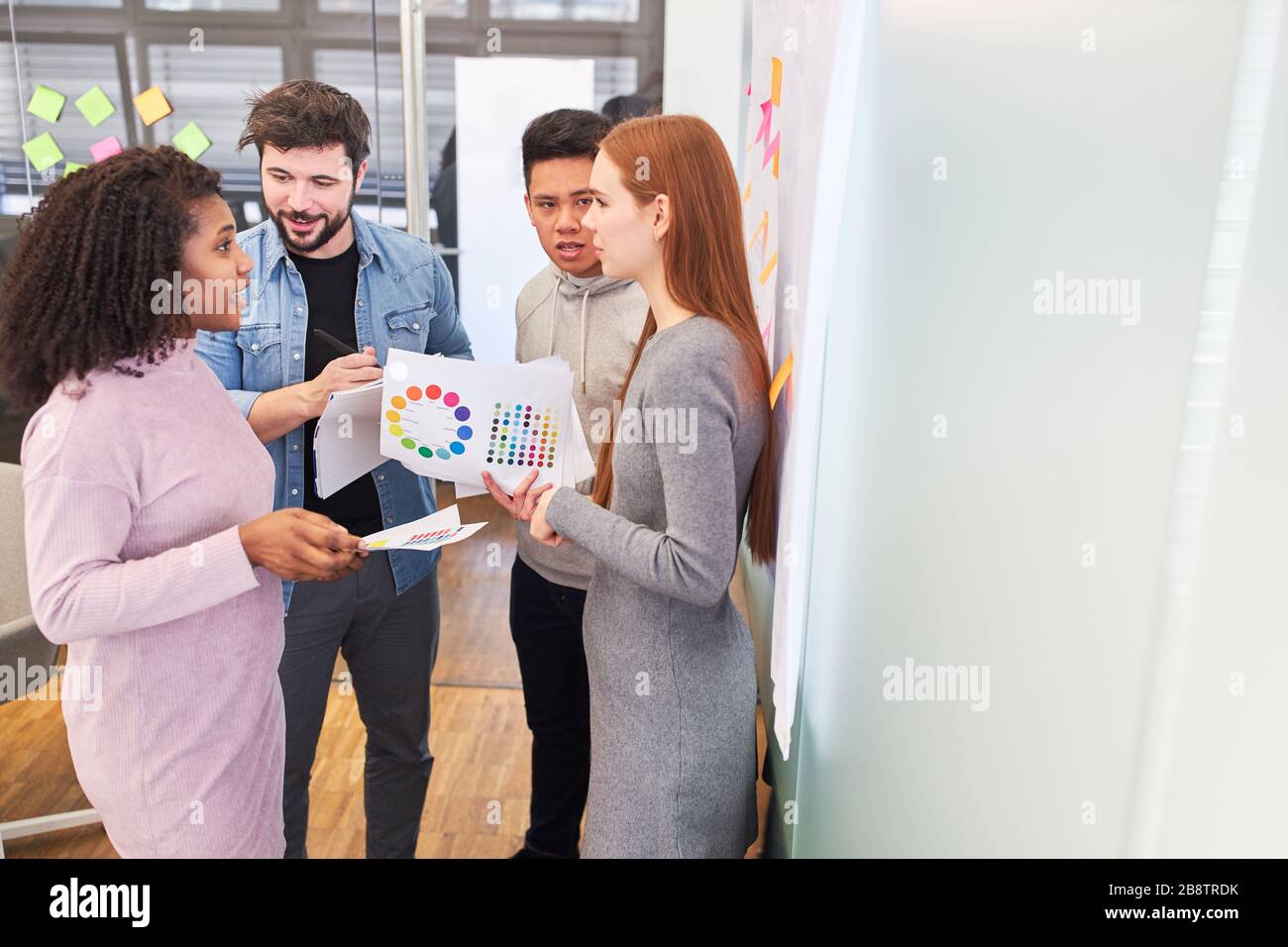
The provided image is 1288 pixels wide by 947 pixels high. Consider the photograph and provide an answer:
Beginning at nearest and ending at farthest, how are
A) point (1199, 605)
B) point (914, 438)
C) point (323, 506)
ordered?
point (1199, 605), point (914, 438), point (323, 506)

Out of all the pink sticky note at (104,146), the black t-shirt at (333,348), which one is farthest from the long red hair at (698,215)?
the pink sticky note at (104,146)

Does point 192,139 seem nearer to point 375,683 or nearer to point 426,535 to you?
point 375,683

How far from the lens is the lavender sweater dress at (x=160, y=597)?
3.63 ft

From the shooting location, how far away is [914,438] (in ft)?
3.66

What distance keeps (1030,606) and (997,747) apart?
0.50 feet

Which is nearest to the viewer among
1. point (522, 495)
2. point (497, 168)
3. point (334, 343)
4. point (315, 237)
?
point (522, 495)

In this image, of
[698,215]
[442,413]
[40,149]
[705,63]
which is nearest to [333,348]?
[442,413]

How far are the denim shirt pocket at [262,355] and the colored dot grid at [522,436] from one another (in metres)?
0.51

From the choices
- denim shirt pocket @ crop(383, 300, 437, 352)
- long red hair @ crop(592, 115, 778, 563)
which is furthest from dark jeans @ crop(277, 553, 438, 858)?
long red hair @ crop(592, 115, 778, 563)

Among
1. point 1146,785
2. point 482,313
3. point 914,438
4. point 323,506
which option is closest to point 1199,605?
point 1146,785

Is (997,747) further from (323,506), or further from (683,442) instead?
(323,506)

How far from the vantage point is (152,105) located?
3.97m

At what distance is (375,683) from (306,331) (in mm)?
681

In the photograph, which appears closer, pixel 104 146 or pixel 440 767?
pixel 440 767
